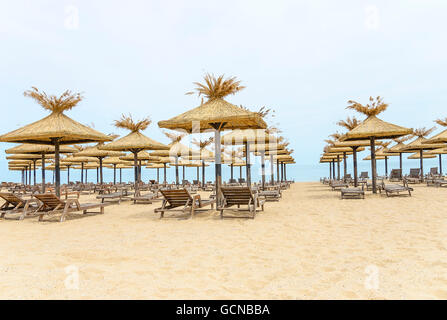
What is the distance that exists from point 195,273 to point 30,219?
616cm

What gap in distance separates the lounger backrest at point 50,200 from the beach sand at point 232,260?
0.96m

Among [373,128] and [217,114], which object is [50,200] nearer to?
[217,114]

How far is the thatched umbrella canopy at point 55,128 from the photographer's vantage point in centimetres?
816

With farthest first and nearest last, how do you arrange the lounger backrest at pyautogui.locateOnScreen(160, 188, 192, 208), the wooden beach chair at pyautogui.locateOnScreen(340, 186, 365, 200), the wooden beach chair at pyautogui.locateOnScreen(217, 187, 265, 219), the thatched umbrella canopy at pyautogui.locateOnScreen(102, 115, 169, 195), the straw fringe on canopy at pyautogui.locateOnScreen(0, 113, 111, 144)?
the thatched umbrella canopy at pyautogui.locateOnScreen(102, 115, 169, 195) < the wooden beach chair at pyautogui.locateOnScreen(340, 186, 365, 200) < the straw fringe on canopy at pyautogui.locateOnScreen(0, 113, 111, 144) < the lounger backrest at pyautogui.locateOnScreen(160, 188, 192, 208) < the wooden beach chair at pyautogui.locateOnScreen(217, 187, 265, 219)

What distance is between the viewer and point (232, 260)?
3.56 meters

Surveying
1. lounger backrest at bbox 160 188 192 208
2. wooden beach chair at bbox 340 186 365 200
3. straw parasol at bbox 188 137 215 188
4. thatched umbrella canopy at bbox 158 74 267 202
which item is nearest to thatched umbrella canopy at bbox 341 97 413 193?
wooden beach chair at bbox 340 186 365 200

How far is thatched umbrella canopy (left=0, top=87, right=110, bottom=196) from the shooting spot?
8.16 metres

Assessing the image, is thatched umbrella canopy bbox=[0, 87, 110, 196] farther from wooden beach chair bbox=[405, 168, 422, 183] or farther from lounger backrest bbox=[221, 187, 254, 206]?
wooden beach chair bbox=[405, 168, 422, 183]

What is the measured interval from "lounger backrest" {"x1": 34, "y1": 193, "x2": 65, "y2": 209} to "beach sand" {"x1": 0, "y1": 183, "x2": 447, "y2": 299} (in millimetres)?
960

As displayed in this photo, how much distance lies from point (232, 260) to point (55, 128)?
6.87 m

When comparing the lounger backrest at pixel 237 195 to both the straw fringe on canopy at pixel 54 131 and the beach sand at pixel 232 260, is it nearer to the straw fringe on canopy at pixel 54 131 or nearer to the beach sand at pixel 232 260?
the beach sand at pixel 232 260

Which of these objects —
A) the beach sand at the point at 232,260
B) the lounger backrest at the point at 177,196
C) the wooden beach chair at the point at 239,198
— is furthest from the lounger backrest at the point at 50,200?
the wooden beach chair at the point at 239,198

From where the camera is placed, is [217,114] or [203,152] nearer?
[217,114]

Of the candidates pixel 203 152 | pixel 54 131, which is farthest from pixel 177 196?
pixel 203 152
